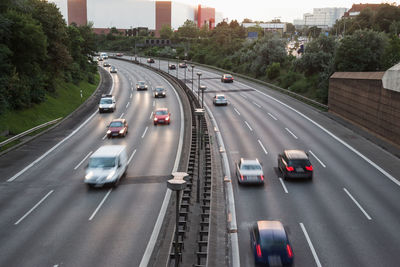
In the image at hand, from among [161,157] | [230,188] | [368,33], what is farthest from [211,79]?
[230,188]

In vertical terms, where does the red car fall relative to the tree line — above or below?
below

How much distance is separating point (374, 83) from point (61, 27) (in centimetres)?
3717

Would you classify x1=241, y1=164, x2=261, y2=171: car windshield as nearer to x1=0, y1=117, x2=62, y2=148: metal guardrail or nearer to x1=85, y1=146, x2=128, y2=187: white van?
x1=85, y1=146, x2=128, y2=187: white van

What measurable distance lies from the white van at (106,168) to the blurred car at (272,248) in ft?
35.3

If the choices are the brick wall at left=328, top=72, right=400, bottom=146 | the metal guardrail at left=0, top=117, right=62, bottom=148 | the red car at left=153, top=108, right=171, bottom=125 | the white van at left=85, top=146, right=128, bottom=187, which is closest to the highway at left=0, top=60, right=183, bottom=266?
the white van at left=85, top=146, right=128, bottom=187

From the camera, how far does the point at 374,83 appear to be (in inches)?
1272

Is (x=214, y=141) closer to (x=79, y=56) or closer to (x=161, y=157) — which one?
(x=161, y=157)

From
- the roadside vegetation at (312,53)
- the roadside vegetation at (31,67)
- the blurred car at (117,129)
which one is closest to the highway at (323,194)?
the blurred car at (117,129)

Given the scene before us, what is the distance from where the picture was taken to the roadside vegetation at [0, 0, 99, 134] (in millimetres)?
35031

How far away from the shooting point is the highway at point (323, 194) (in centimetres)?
1552

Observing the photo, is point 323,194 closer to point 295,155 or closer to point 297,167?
point 297,167

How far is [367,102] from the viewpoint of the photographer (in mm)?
33500

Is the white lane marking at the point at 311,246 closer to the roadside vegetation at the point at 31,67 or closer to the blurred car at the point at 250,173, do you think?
the blurred car at the point at 250,173

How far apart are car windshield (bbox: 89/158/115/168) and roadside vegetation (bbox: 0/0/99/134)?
1416 cm
